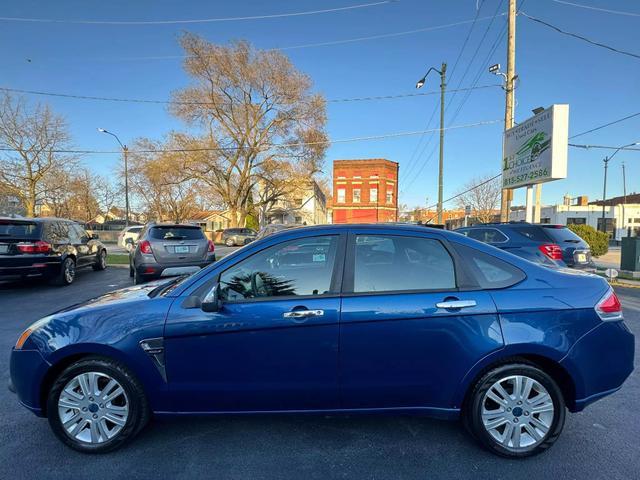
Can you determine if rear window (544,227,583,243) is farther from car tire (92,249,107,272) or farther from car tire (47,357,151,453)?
car tire (92,249,107,272)

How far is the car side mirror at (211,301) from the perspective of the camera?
2.23 meters

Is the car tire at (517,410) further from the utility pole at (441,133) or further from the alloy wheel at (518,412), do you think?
the utility pole at (441,133)

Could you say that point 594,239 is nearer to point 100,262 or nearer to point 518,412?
point 518,412

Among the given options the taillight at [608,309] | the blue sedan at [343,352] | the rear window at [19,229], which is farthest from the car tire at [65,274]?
the taillight at [608,309]

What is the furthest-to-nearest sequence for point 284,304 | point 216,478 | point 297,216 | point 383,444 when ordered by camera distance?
point 297,216
point 383,444
point 284,304
point 216,478

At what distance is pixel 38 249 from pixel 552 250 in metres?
11.0

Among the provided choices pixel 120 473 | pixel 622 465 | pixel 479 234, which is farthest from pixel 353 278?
pixel 479 234

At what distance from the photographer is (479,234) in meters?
7.75

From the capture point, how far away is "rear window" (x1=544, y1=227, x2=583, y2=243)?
6.91 metres

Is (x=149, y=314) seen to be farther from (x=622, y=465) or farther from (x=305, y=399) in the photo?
(x=622, y=465)

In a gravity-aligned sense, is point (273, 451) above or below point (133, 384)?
Answer: below

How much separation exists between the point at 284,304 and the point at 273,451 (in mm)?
1072

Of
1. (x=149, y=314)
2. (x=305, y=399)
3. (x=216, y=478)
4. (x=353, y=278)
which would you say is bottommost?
(x=216, y=478)

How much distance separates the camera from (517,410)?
2.31 meters
